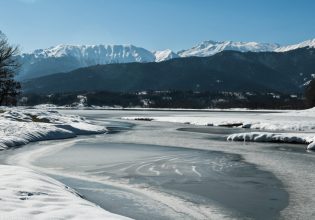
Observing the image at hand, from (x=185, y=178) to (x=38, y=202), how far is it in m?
10.4

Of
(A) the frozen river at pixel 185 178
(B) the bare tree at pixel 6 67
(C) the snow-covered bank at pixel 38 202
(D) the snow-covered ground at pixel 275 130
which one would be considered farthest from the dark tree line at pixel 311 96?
(C) the snow-covered bank at pixel 38 202

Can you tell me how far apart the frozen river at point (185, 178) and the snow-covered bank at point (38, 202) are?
6.18 feet

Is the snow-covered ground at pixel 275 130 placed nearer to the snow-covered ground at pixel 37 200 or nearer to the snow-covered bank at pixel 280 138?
the snow-covered bank at pixel 280 138

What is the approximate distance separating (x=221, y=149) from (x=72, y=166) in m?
14.8

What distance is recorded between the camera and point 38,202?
516 inches

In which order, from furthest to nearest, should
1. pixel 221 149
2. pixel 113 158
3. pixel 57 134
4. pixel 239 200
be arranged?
pixel 57 134, pixel 221 149, pixel 113 158, pixel 239 200

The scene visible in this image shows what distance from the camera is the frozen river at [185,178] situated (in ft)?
51.7

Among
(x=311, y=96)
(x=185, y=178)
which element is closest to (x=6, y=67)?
(x=185, y=178)

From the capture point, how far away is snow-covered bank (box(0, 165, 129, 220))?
1173 centimetres

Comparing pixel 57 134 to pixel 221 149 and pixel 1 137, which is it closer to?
pixel 1 137

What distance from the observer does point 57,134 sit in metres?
48.8

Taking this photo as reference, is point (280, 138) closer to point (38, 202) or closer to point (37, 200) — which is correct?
point (37, 200)

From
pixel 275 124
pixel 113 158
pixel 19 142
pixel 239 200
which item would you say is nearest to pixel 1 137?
pixel 19 142

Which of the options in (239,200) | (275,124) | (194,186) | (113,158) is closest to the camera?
(239,200)
